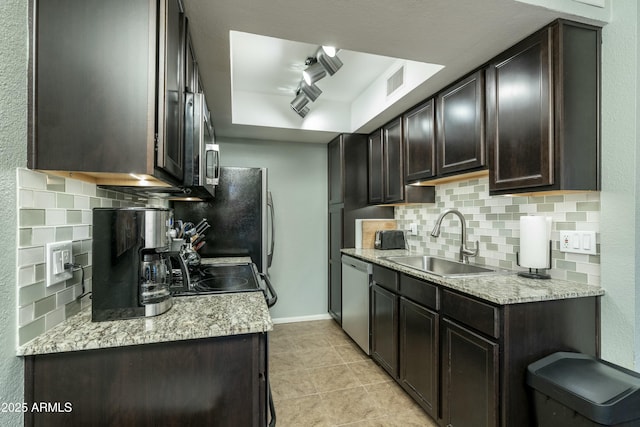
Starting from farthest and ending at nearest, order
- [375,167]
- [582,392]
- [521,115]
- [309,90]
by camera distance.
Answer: [375,167] < [309,90] < [521,115] < [582,392]

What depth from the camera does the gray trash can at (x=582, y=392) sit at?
1082 mm

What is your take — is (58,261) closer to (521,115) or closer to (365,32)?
(365,32)

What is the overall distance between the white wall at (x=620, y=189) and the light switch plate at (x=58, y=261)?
229 cm

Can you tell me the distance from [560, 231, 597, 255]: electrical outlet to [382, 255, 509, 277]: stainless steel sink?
368 millimetres

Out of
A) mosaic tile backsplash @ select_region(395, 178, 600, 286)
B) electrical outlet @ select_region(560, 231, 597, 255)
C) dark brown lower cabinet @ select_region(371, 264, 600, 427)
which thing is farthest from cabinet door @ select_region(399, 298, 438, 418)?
electrical outlet @ select_region(560, 231, 597, 255)

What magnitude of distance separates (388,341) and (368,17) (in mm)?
2193

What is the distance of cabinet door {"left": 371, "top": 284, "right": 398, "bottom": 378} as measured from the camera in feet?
7.67

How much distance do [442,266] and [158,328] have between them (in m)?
2.25

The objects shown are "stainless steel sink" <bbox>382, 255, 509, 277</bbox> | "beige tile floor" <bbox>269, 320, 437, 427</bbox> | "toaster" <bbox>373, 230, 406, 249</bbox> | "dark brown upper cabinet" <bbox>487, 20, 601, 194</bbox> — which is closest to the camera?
"dark brown upper cabinet" <bbox>487, 20, 601, 194</bbox>

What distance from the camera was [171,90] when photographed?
46.3 inches

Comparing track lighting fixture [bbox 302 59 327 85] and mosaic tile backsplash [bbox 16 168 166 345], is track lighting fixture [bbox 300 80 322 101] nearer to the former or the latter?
track lighting fixture [bbox 302 59 327 85]

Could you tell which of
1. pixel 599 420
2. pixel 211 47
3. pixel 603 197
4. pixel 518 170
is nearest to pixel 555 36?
pixel 518 170

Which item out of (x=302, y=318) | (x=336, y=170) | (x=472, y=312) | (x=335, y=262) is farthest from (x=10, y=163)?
(x=302, y=318)

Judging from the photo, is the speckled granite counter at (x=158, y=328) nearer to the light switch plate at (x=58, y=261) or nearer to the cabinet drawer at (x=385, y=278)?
the light switch plate at (x=58, y=261)
